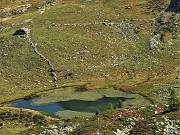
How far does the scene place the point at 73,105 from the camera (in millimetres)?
94438

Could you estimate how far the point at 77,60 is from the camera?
119m

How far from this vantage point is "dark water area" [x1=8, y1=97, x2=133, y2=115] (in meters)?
91.4

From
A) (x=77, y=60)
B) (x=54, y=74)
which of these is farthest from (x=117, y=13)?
(x=54, y=74)

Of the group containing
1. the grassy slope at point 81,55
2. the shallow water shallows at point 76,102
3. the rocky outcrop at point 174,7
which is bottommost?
the shallow water shallows at point 76,102

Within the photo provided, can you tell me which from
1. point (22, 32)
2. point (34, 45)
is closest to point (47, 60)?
point (34, 45)

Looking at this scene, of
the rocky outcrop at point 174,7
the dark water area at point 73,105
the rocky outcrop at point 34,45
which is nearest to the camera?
the dark water area at point 73,105

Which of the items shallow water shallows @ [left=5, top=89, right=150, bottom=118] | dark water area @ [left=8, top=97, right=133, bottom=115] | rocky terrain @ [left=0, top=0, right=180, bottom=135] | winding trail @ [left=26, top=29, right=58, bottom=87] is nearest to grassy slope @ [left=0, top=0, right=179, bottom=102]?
rocky terrain @ [left=0, top=0, right=180, bottom=135]

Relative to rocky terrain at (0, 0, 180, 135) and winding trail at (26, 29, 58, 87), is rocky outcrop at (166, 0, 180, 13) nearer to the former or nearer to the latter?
rocky terrain at (0, 0, 180, 135)

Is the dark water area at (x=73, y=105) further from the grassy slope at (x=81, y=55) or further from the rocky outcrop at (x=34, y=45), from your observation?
the rocky outcrop at (x=34, y=45)

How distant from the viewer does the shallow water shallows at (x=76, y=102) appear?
90.6 meters

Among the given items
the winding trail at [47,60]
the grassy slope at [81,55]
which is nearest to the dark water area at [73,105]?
the grassy slope at [81,55]

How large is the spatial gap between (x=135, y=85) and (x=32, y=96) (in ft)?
79.7

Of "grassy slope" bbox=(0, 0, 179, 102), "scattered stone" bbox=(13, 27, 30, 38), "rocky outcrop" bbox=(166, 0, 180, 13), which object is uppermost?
"rocky outcrop" bbox=(166, 0, 180, 13)

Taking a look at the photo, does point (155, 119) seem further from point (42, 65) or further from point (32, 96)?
point (42, 65)
